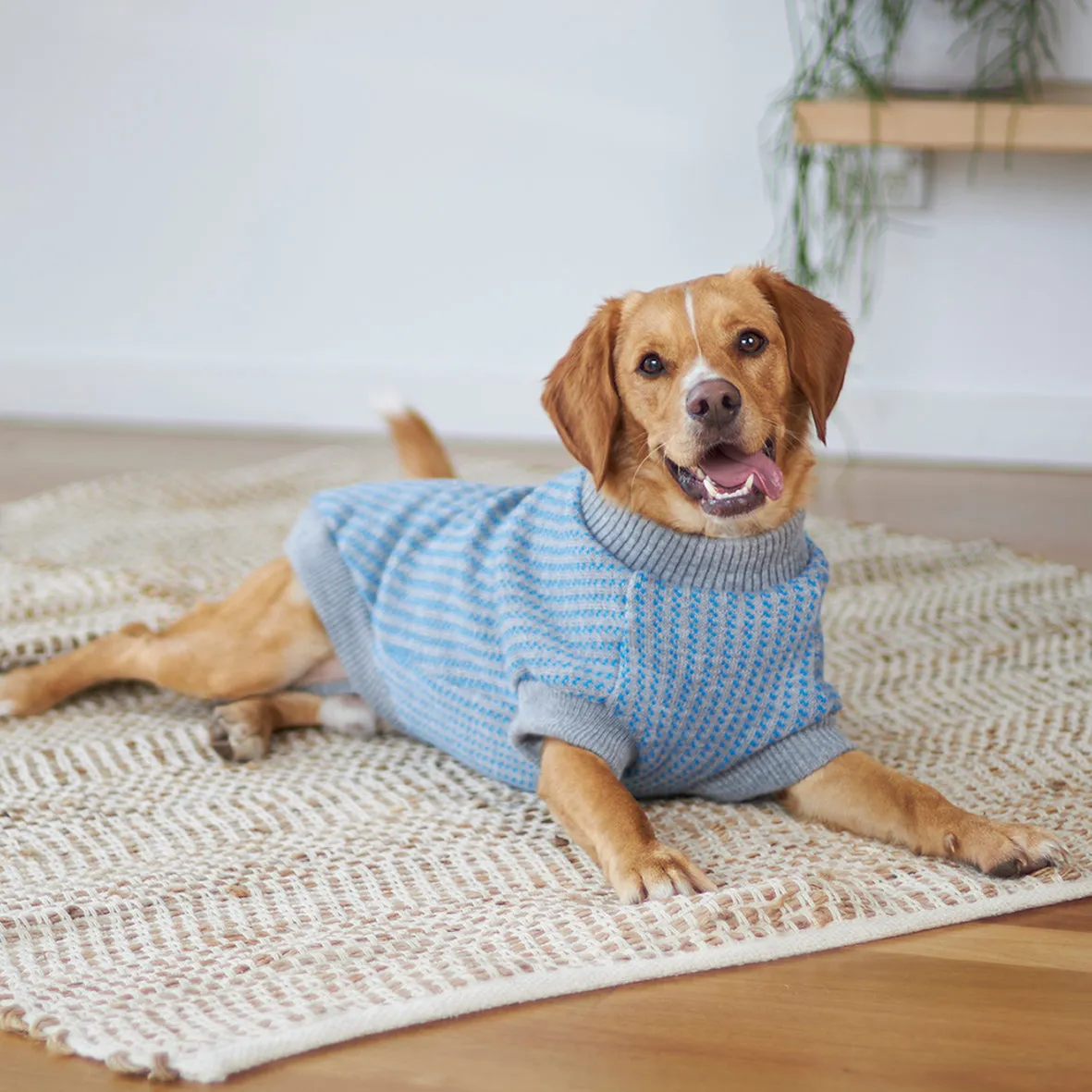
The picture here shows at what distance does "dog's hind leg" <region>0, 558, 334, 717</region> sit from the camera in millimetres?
2350

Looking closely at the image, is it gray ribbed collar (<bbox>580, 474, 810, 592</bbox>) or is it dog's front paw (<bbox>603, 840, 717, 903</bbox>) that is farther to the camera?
gray ribbed collar (<bbox>580, 474, 810, 592</bbox>)

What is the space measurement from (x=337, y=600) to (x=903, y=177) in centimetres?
250

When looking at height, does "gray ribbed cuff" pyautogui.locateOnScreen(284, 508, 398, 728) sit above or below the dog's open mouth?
below

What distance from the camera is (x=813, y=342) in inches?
79.0

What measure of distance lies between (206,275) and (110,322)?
40cm

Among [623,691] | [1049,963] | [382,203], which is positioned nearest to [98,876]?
[623,691]

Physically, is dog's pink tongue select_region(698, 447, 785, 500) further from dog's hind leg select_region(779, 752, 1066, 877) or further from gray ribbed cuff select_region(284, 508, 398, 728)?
gray ribbed cuff select_region(284, 508, 398, 728)

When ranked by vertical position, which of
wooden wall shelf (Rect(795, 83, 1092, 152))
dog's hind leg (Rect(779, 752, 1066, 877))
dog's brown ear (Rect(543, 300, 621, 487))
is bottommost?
dog's hind leg (Rect(779, 752, 1066, 877))

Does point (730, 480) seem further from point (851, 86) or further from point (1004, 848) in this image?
point (851, 86)

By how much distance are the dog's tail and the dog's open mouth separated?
829mm

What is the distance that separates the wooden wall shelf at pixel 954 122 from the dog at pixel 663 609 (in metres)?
1.67

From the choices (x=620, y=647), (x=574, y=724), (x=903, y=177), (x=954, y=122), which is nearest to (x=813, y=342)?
(x=620, y=647)

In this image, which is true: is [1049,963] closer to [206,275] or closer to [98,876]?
[98,876]

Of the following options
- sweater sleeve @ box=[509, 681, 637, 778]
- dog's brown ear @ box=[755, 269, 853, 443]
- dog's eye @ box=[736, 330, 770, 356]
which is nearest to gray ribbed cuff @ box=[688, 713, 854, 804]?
sweater sleeve @ box=[509, 681, 637, 778]
